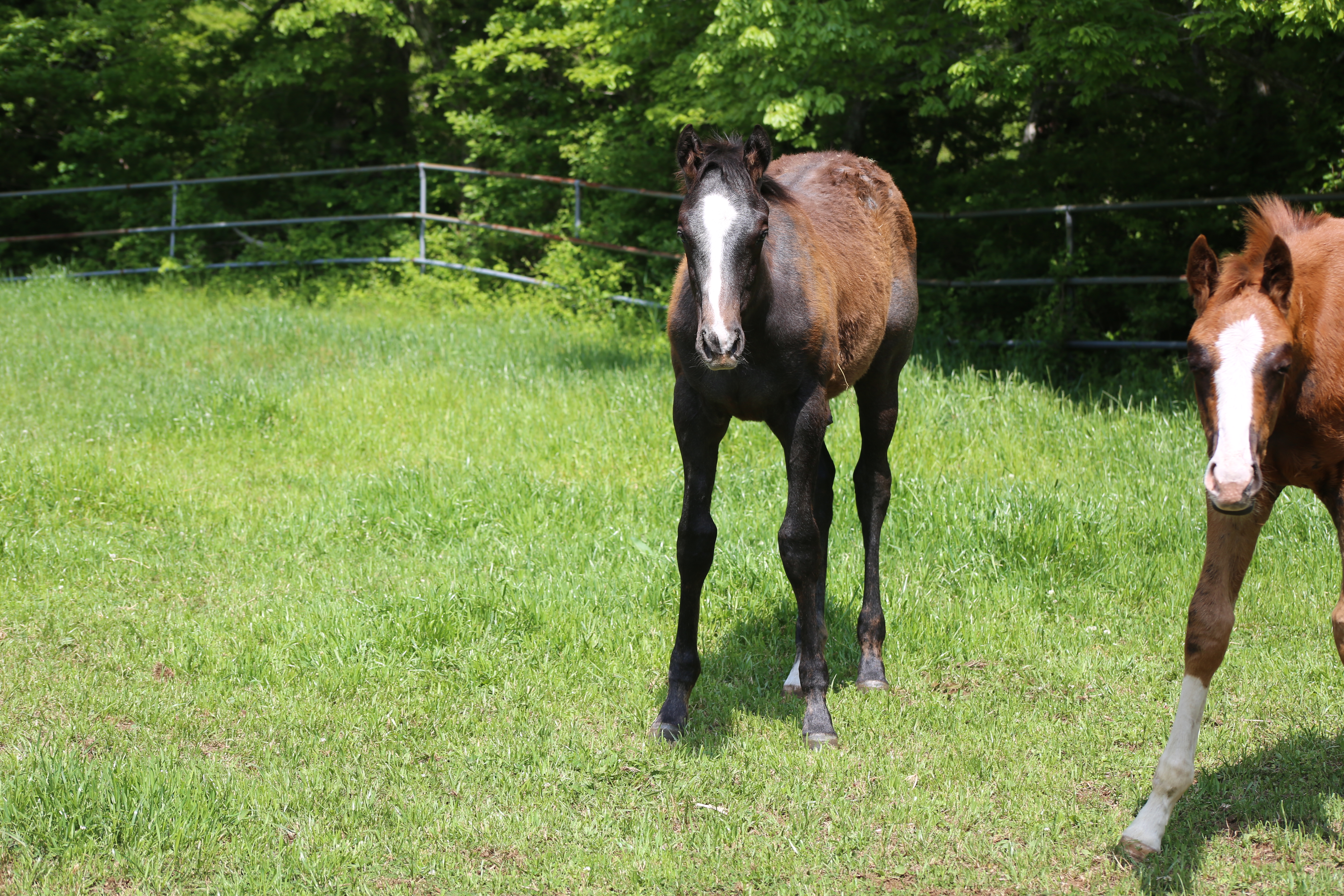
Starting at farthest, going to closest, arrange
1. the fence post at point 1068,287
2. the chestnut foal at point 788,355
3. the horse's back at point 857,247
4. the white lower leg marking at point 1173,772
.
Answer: the fence post at point 1068,287
the horse's back at point 857,247
the chestnut foal at point 788,355
the white lower leg marking at point 1173,772

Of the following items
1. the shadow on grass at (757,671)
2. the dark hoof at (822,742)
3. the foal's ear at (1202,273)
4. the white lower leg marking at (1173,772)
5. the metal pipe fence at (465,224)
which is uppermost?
the foal's ear at (1202,273)

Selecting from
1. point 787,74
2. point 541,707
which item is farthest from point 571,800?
point 787,74

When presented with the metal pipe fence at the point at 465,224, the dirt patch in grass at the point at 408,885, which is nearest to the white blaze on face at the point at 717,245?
the dirt patch in grass at the point at 408,885

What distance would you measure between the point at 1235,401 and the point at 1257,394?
0.10m

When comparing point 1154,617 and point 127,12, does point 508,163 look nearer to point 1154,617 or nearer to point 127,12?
point 127,12

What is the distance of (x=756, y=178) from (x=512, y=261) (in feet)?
45.2

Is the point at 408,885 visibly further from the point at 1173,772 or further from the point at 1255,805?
the point at 1255,805

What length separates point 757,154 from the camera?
4.04 metres

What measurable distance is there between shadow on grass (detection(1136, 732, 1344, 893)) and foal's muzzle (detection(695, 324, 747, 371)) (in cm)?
206

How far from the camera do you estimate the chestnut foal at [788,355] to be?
3824 millimetres

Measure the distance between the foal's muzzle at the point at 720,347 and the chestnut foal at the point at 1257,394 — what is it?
53.7 inches

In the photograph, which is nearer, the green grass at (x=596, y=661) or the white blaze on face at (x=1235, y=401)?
the white blaze on face at (x=1235, y=401)

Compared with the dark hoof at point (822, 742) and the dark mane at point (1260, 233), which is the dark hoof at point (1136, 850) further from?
the dark mane at point (1260, 233)

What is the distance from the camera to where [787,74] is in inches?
418
